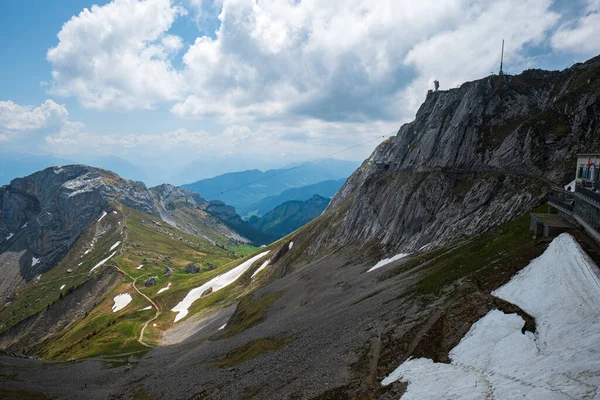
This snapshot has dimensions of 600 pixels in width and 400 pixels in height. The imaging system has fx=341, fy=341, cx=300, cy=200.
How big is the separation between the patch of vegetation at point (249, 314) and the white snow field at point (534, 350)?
4749cm

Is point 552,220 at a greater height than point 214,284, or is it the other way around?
point 552,220

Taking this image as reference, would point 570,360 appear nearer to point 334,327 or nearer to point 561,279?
point 561,279

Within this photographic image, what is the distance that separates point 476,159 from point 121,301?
15243 centimetres

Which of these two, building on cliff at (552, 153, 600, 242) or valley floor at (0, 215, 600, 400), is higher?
building on cliff at (552, 153, 600, 242)

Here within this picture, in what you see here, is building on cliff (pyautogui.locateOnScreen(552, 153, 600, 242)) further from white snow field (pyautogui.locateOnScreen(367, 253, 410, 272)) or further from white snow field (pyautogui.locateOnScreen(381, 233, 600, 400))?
white snow field (pyautogui.locateOnScreen(367, 253, 410, 272))

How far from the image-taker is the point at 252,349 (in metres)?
50.8

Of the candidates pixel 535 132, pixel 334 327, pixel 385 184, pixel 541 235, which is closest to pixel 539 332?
pixel 541 235

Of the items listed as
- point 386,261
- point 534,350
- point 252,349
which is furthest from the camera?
point 386,261

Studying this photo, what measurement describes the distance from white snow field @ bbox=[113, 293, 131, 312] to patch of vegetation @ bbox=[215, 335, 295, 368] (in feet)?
376

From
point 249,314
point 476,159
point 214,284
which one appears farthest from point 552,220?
point 214,284

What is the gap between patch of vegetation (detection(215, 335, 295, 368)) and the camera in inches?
1850

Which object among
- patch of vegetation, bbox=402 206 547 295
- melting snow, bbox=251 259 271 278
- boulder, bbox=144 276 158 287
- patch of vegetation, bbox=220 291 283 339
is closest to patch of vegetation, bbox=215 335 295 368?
patch of vegetation, bbox=220 291 283 339

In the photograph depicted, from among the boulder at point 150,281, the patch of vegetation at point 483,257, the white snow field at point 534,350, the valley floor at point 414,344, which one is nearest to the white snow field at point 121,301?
the boulder at point 150,281

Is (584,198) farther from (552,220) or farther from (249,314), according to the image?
(249,314)
